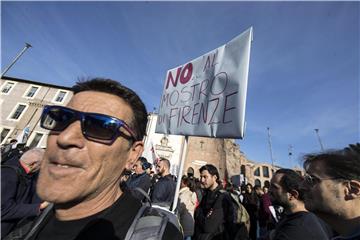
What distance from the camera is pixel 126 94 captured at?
58.2 inches

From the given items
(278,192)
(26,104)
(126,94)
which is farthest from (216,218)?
(26,104)

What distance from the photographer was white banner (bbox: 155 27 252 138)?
2582 mm

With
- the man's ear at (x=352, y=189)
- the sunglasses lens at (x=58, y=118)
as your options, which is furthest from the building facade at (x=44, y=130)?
the sunglasses lens at (x=58, y=118)

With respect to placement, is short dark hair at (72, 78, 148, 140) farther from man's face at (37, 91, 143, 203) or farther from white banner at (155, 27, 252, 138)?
white banner at (155, 27, 252, 138)

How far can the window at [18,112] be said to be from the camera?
27.1m

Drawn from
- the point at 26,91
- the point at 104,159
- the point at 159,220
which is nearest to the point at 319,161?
the point at 159,220

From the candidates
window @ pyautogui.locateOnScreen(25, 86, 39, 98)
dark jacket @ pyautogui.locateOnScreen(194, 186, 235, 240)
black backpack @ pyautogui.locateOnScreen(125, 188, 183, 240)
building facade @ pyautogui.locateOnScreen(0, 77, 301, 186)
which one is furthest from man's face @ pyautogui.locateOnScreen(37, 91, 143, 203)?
window @ pyautogui.locateOnScreen(25, 86, 39, 98)

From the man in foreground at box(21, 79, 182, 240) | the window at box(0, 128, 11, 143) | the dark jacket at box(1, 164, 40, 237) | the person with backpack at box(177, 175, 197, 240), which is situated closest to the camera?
the man in foreground at box(21, 79, 182, 240)

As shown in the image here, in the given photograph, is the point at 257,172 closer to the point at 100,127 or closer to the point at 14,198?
the point at 14,198

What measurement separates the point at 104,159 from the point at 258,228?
7.14 metres

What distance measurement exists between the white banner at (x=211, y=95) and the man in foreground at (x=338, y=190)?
88cm

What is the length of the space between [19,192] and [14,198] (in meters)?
0.08

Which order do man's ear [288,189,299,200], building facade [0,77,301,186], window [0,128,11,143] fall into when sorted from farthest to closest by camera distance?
1. building facade [0,77,301,186]
2. window [0,128,11,143]
3. man's ear [288,189,299,200]

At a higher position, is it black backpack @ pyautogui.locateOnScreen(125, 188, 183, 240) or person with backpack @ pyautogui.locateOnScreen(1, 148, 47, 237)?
black backpack @ pyautogui.locateOnScreen(125, 188, 183, 240)
